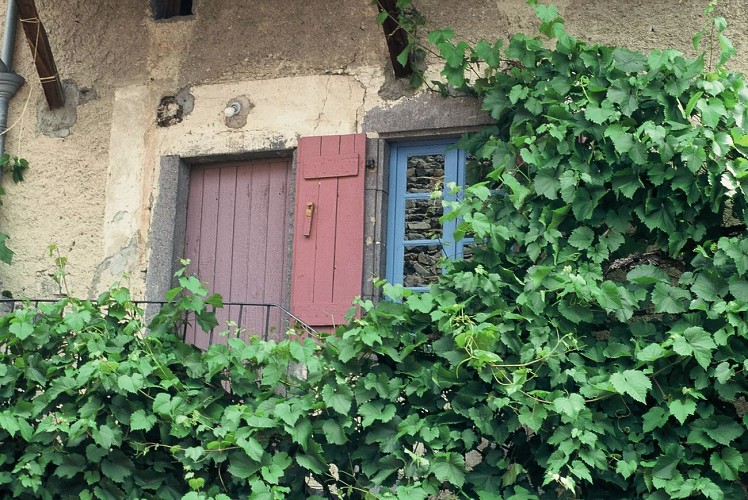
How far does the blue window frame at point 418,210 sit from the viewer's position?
269 inches

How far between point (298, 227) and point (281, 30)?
126 centimetres

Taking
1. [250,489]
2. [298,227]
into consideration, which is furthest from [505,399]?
[298,227]

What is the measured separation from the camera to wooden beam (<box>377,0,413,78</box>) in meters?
6.78

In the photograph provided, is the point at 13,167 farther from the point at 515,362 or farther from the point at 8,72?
the point at 515,362

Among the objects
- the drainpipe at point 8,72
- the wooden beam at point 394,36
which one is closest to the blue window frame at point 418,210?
the wooden beam at point 394,36

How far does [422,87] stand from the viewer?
6.93 m

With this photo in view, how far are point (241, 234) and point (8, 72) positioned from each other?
199 centimetres

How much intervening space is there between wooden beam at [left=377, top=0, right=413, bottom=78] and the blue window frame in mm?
431

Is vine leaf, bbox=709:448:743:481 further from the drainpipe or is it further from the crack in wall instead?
the drainpipe

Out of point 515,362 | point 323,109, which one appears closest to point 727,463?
point 515,362

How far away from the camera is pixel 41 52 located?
7.55 m

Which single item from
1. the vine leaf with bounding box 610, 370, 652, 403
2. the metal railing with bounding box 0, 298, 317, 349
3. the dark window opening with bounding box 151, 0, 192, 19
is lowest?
the vine leaf with bounding box 610, 370, 652, 403

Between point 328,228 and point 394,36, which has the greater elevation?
point 394,36

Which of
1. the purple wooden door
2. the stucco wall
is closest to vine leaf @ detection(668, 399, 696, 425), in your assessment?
the stucco wall
